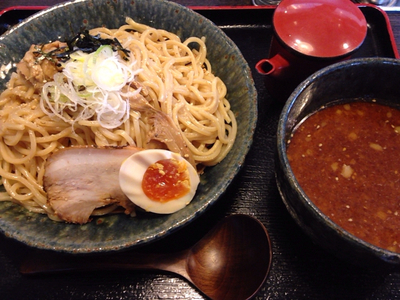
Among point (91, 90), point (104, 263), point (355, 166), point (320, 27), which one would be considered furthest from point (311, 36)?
point (104, 263)

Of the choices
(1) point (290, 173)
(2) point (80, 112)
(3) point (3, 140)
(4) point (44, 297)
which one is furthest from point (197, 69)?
(4) point (44, 297)

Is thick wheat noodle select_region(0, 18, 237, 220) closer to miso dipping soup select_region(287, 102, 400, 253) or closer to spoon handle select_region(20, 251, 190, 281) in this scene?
spoon handle select_region(20, 251, 190, 281)

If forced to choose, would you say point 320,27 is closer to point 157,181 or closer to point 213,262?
point 157,181

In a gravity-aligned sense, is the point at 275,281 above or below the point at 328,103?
below

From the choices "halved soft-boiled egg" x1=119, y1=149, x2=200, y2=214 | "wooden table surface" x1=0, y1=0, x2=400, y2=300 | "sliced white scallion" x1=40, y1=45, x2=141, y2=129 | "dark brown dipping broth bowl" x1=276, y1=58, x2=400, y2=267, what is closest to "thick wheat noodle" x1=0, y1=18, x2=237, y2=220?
"sliced white scallion" x1=40, y1=45, x2=141, y2=129

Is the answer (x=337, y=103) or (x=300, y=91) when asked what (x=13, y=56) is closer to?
(x=300, y=91)

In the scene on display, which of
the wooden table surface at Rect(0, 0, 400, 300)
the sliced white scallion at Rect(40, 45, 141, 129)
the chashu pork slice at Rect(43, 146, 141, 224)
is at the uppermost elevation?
the sliced white scallion at Rect(40, 45, 141, 129)

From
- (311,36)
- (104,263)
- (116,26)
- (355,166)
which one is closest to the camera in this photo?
(355,166)
